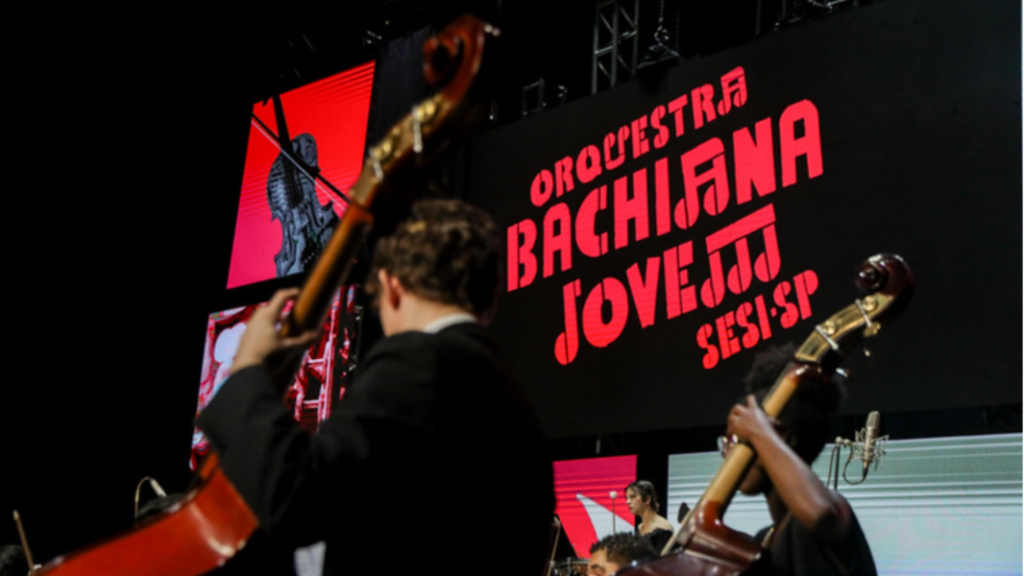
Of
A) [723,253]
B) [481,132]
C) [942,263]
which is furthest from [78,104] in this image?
[942,263]

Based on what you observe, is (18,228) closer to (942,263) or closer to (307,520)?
(942,263)

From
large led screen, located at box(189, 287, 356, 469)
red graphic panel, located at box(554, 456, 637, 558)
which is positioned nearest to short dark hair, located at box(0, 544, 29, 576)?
red graphic panel, located at box(554, 456, 637, 558)

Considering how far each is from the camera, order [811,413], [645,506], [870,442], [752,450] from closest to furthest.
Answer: [752,450] → [811,413] → [870,442] → [645,506]

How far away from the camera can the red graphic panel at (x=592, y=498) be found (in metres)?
7.55

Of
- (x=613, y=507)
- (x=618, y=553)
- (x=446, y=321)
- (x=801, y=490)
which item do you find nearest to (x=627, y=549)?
(x=618, y=553)

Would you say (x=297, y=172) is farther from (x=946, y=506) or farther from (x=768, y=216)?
(x=946, y=506)

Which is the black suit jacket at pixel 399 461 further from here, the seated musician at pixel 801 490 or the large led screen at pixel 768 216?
the large led screen at pixel 768 216

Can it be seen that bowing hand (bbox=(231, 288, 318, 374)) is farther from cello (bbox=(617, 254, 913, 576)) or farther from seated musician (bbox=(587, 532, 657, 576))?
seated musician (bbox=(587, 532, 657, 576))

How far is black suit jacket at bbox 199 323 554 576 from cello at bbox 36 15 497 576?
0.10 m

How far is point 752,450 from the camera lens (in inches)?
91.4

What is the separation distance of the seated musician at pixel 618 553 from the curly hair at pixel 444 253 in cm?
239

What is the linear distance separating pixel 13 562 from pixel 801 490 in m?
3.34

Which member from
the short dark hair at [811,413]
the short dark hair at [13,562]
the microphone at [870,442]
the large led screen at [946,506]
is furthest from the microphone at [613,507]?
the short dark hair at [811,413]

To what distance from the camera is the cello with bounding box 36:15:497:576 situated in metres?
1.54
